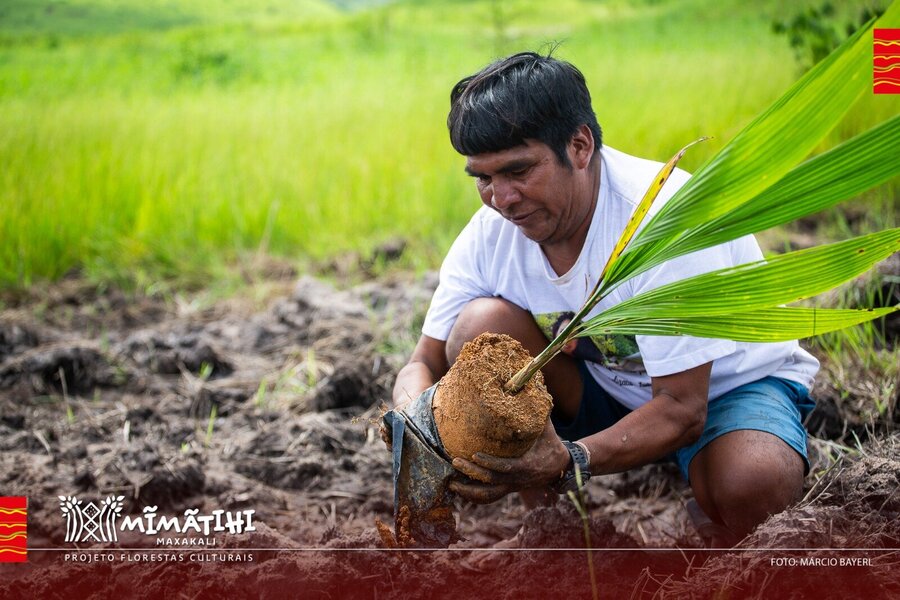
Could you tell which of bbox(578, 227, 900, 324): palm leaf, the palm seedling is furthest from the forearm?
bbox(578, 227, 900, 324): palm leaf

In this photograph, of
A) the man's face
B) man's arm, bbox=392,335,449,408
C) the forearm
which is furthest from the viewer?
man's arm, bbox=392,335,449,408

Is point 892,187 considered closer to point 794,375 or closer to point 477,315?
point 794,375

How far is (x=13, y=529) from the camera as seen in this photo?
1.91 metres

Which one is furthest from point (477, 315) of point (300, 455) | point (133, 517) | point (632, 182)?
point (133, 517)

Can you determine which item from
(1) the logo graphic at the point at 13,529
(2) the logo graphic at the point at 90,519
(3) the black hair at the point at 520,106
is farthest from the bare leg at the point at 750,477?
(1) the logo graphic at the point at 13,529

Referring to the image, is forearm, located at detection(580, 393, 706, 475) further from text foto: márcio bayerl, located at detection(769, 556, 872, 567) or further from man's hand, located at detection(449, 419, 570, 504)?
text foto: márcio bayerl, located at detection(769, 556, 872, 567)

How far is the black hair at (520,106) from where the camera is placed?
161 centimetres

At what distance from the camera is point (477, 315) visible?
1883mm

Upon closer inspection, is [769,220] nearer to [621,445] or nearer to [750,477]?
[621,445]

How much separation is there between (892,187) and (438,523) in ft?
8.61

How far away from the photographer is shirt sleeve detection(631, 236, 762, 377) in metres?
1.58

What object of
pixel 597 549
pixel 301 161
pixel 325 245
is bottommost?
pixel 597 549

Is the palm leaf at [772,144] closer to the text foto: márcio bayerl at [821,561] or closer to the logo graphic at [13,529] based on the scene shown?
the text foto: márcio bayerl at [821,561]

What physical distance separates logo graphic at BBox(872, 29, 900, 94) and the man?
433 millimetres
